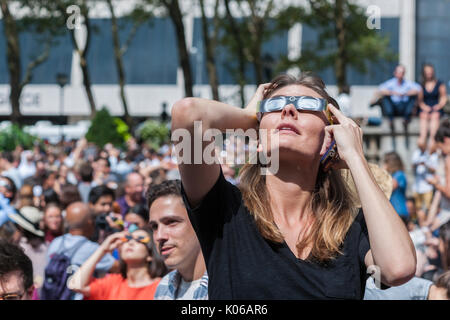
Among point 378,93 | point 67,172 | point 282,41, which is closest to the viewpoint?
point 67,172

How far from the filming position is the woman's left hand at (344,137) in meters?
2.51

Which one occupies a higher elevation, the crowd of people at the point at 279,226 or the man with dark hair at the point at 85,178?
the crowd of people at the point at 279,226

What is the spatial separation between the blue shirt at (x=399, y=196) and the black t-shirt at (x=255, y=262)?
17.3 ft

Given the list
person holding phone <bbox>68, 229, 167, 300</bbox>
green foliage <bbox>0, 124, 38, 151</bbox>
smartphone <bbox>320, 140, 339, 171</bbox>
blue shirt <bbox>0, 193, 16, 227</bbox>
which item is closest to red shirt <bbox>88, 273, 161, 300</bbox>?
person holding phone <bbox>68, 229, 167, 300</bbox>

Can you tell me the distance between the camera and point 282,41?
48.2m

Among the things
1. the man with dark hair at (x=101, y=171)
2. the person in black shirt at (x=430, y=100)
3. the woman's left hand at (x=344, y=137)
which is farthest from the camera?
the person in black shirt at (x=430, y=100)

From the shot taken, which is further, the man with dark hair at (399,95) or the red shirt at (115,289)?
the man with dark hair at (399,95)

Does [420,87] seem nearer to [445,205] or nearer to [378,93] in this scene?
[378,93]

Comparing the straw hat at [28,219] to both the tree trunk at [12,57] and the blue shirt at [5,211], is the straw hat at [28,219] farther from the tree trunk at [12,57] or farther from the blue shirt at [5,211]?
the tree trunk at [12,57]

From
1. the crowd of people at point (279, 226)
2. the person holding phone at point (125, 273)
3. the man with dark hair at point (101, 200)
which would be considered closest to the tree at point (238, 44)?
the man with dark hair at point (101, 200)

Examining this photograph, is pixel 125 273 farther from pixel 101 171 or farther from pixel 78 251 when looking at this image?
pixel 101 171

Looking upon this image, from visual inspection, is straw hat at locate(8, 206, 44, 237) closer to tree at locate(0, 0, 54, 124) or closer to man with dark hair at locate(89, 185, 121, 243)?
man with dark hair at locate(89, 185, 121, 243)
